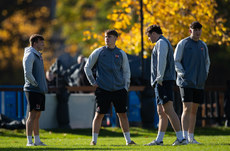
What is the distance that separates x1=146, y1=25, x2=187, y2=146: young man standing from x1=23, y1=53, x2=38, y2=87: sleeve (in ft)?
6.79

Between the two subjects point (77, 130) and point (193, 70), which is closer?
point (193, 70)

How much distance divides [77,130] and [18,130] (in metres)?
1.55

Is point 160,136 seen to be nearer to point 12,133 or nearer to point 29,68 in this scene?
point 29,68

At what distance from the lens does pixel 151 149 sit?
8.55 metres

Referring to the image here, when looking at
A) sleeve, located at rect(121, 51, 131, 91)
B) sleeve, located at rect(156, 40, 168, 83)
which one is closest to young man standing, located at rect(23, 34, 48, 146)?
sleeve, located at rect(121, 51, 131, 91)

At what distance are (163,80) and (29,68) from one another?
7.67ft

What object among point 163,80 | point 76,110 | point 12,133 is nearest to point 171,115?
point 163,80

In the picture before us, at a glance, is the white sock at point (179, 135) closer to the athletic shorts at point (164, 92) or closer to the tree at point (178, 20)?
the athletic shorts at point (164, 92)

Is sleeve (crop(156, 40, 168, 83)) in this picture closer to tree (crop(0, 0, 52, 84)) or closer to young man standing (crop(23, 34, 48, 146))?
young man standing (crop(23, 34, 48, 146))

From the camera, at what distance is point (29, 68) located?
973cm

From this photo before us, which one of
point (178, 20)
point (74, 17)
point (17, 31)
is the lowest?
point (178, 20)

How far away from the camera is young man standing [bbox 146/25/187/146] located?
357 inches

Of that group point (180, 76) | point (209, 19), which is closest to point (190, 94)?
point (180, 76)

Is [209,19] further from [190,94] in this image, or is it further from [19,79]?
[19,79]
